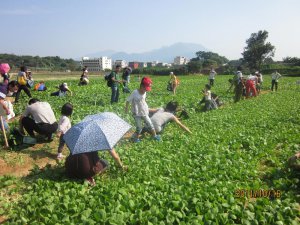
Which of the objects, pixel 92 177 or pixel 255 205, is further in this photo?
pixel 92 177

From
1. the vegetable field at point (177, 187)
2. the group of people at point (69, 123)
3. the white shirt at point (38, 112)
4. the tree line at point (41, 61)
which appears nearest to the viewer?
the vegetable field at point (177, 187)

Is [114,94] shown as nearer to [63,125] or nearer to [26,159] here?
[63,125]

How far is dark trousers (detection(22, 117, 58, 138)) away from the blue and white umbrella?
3.00 m

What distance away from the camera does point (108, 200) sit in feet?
18.9

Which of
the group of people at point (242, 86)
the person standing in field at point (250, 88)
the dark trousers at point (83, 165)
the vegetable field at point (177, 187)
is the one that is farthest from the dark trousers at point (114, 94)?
the dark trousers at point (83, 165)

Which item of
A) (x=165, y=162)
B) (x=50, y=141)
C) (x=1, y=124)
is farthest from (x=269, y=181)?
(x=1, y=124)

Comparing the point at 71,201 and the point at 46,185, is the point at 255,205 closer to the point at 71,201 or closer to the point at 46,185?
the point at 71,201

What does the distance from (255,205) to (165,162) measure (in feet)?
8.84

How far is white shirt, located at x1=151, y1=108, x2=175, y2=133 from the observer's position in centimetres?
1042

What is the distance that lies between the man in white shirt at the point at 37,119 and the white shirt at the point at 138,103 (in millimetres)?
2445

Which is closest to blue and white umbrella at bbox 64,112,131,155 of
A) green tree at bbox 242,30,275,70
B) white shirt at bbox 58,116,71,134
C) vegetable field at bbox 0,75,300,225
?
vegetable field at bbox 0,75,300,225

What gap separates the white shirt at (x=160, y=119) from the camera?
410 inches
